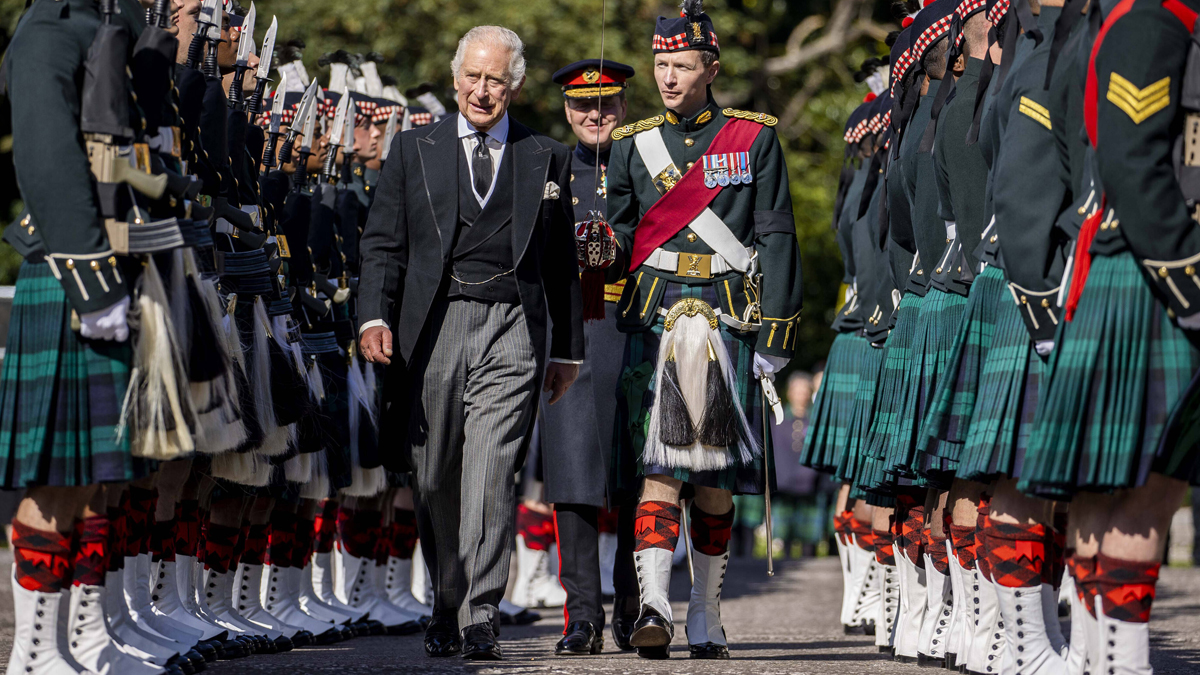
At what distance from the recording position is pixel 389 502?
882cm

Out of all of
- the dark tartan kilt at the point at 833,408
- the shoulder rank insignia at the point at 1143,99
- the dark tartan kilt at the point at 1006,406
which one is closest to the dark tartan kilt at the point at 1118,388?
the shoulder rank insignia at the point at 1143,99

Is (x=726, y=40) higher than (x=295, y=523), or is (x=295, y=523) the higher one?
(x=726, y=40)

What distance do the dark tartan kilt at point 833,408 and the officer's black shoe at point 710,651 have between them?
1965mm

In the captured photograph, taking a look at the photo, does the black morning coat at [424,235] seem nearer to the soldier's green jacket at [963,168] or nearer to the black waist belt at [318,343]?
the black waist belt at [318,343]

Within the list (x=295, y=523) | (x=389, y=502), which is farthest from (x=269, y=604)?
(x=389, y=502)

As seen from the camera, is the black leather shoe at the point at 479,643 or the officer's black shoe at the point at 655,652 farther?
the officer's black shoe at the point at 655,652

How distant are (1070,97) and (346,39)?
1337 cm

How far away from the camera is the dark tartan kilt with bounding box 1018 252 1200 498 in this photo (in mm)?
4266

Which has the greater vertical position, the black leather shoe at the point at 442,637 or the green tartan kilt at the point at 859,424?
the green tartan kilt at the point at 859,424

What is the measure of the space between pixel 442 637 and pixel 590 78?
284cm

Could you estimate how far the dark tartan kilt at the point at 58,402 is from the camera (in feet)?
15.2

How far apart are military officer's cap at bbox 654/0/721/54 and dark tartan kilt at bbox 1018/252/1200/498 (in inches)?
114

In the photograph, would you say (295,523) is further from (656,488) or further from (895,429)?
(895,429)

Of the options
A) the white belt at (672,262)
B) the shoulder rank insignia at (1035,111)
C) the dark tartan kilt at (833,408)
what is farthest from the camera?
the dark tartan kilt at (833,408)
